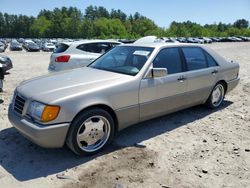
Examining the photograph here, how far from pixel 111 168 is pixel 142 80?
4.84 feet

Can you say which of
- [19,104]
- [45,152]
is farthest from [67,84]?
[45,152]

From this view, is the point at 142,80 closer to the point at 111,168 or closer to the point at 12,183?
the point at 111,168

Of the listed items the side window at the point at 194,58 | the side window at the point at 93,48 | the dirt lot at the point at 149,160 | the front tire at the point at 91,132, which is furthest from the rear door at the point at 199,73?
the side window at the point at 93,48

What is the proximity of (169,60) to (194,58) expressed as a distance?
80 cm

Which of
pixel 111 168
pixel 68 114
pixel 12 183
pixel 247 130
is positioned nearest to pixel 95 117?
pixel 68 114

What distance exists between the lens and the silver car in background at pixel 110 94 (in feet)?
11.5

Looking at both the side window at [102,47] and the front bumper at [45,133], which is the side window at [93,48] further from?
the front bumper at [45,133]

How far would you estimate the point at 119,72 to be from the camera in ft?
14.7

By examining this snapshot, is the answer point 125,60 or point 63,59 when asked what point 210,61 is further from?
point 63,59

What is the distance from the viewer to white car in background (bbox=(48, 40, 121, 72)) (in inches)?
308

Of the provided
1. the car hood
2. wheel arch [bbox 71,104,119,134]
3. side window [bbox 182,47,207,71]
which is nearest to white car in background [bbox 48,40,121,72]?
the car hood

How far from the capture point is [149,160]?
3781mm

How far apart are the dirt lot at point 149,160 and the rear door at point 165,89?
16.8 inches

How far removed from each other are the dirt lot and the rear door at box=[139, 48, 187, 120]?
426 millimetres
